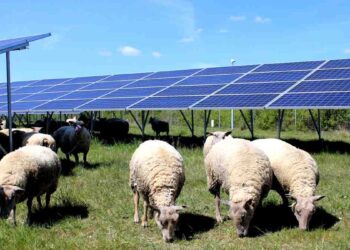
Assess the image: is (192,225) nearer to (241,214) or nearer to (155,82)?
(241,214)

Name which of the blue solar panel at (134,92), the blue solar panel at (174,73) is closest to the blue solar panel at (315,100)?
the blue solar panel at (134,92)

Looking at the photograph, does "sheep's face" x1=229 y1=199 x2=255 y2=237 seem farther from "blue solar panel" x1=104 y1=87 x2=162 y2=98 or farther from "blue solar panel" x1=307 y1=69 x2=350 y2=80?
"blue solar panel" x1=104 y1=87 x2=162 y2=98

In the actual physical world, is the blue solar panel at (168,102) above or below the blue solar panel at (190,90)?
below

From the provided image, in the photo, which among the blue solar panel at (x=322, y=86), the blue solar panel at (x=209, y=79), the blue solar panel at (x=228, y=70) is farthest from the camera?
the blue solar panel at (x=228, y=70)

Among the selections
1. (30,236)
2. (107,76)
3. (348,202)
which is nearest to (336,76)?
(348,202)

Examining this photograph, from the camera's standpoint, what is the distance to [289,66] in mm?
21188

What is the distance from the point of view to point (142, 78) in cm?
2569

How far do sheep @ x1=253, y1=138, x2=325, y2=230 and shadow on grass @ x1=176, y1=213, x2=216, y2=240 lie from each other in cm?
134

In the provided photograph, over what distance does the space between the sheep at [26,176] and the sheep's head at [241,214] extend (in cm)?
329

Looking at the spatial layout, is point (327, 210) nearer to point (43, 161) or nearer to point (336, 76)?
point (43, 161)

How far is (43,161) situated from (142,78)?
17890 millimetres

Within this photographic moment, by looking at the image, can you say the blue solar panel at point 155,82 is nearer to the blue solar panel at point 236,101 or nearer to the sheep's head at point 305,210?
the blue solar panel at point 236,101

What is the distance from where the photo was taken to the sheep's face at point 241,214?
6621 mm

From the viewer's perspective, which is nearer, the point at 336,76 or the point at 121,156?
the point at 121,156
